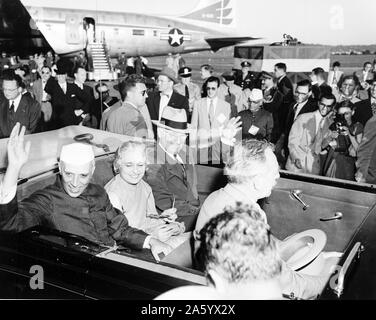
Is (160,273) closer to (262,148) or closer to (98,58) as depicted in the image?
(262,148)

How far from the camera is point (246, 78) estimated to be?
350 inches

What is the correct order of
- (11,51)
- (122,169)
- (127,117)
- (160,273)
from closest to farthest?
(160,273), (122,169), (127,117), (11,51)

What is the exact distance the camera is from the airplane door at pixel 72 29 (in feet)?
59.0

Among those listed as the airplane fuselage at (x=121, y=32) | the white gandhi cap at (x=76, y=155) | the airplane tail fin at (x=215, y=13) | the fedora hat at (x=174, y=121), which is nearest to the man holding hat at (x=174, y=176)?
the fedora hat at (x=174, y=121)

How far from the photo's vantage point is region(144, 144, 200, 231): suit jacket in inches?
126

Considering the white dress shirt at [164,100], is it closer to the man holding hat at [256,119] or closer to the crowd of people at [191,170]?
the crowd of people at [191,170]

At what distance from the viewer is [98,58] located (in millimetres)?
14031

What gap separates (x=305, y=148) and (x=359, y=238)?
2.55m

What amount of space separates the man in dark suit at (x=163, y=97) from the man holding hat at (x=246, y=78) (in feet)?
10.7

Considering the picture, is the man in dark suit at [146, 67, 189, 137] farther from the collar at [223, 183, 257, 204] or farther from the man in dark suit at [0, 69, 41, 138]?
the collar at [223, 183, 257, 204]

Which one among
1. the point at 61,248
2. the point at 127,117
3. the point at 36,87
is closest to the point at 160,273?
the point at 61,248

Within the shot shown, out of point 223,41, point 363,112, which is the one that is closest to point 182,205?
point 363,112

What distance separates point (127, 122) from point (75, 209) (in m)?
1.85

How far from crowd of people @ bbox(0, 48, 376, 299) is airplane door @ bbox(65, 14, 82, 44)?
40.5 feet
